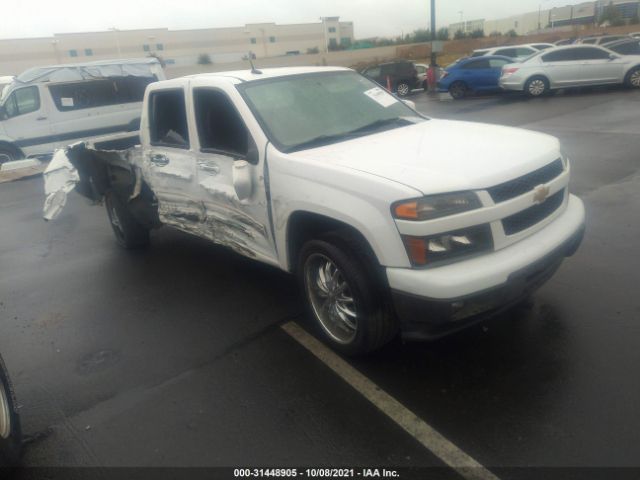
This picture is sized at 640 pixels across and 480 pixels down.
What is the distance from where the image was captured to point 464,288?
263cm

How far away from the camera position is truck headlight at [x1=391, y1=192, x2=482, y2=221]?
2.68 meters

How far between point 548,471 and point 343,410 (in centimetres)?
111

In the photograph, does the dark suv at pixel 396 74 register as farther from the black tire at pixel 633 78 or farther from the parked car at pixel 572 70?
the black tire at pixel 633 78

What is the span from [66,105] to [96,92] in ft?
2.73

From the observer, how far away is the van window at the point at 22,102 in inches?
502

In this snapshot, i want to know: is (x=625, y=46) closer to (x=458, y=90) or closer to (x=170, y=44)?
(x=458, y=90)

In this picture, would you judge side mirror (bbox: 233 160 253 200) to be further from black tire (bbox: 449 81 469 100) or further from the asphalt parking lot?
black tire (bbox: 449 81 469 100)

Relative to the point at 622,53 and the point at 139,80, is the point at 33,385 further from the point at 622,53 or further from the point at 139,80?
the point at 622,53

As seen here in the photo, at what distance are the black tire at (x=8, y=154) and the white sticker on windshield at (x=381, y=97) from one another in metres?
11.8

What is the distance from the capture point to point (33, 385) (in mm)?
3465

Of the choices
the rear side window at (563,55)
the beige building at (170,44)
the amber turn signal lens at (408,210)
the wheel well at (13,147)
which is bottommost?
the wheel well at (13,147)

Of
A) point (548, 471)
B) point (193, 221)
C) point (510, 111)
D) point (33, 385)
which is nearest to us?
point (548, 471)

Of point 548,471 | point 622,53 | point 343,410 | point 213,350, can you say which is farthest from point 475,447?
point 622,53

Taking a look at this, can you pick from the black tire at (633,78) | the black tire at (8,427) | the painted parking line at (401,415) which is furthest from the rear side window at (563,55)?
the black tire at (8,427)
